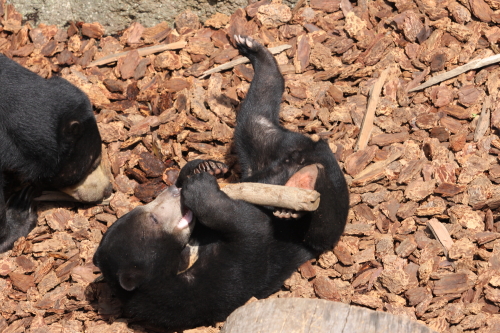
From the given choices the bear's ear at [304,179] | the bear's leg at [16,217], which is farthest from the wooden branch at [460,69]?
the bear's leg at [16,217]

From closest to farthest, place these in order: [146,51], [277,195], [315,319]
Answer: [315,319], [277,195], [146,51]

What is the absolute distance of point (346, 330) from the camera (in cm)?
324

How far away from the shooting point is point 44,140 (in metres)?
5.08

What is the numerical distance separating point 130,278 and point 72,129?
1.47 metres

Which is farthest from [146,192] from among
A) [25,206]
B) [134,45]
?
[134,45]

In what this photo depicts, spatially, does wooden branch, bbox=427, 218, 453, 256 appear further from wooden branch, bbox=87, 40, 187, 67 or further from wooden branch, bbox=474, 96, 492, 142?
wooden branch, bbox=87, 40, 187, 67

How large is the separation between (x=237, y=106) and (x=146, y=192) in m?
1.11

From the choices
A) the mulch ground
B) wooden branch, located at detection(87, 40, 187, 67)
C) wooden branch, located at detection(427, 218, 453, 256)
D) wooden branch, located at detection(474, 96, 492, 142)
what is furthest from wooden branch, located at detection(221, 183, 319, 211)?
wooden branch, located at detection(87, 40, 187, 67)

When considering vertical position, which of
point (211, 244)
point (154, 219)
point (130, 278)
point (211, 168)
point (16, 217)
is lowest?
point (16, 217)

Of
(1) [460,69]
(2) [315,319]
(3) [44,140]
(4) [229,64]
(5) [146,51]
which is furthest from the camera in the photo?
(5) [146,51]

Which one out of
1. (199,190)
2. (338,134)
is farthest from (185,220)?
(338,134)

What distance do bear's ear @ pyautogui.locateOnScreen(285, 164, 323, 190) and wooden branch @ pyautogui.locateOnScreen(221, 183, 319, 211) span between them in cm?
33

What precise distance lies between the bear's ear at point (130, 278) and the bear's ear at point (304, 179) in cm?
116

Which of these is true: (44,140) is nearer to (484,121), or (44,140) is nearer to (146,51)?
(146,51)
